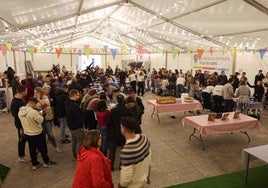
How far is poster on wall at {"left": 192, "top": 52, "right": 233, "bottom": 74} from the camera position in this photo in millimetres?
11414

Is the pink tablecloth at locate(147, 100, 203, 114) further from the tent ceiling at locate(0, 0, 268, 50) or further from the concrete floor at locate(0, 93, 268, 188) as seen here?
the tent ceiling at locate(0, 0, 268, 50)

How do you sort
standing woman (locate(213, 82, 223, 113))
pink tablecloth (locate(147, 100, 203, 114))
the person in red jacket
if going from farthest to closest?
standing woman (locate(213, 82, 223, 113)), pink tablecloth (locate(147, 100, 203, 114)), the person in red jacket

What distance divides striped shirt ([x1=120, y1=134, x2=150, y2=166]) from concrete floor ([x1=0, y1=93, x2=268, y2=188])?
1432 millimetres

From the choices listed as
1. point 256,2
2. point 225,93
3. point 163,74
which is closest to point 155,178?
point 225,93

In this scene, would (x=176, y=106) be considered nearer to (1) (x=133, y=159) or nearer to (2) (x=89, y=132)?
(1) (x=133, y=159)

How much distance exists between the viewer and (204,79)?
33.8ft

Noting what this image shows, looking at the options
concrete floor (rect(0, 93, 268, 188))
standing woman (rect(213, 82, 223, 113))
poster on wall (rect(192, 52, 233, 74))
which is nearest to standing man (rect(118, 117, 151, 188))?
concrete floor (rect(0, 93, 268, 188))

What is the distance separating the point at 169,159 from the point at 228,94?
11.7ft

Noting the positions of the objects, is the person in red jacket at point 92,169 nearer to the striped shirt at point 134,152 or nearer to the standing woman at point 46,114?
the striped shirt at point 134,152

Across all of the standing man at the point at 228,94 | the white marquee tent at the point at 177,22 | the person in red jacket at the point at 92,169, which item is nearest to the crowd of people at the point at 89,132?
the person in red jacket at the point at 92,169

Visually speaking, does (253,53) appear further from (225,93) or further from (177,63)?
(177,63)

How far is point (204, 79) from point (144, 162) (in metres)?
8.77

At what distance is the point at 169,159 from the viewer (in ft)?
13.9

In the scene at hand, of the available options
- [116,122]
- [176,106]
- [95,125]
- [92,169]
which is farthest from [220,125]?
[92,169]
